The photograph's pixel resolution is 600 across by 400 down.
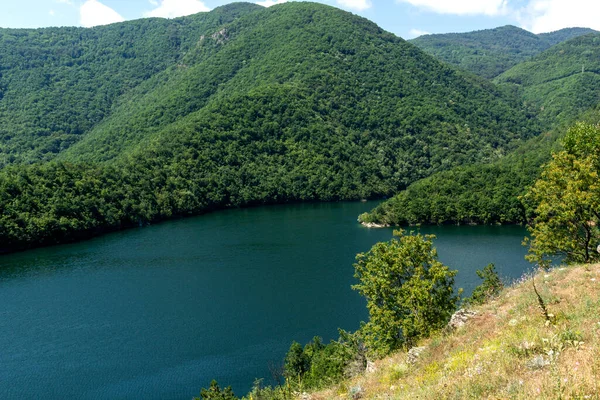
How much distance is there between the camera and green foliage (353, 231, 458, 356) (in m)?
27.4

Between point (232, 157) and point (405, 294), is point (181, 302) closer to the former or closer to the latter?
point (405, 294)

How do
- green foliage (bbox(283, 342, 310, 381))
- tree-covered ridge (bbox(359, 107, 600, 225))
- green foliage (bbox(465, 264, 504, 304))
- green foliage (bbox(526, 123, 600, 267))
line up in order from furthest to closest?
tree-covered ridge (bbox(359, 107, 600, 225)) < green foliage (bbox(283, 342, 310, 381)) < green foliage (bbox(526, 123, 600, 267)) < green foliage (bbox(465, 264, 504, 304))

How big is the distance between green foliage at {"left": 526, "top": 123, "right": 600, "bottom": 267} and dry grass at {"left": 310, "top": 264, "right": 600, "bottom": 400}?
1134 centimetres

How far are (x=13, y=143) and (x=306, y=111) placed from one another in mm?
119819

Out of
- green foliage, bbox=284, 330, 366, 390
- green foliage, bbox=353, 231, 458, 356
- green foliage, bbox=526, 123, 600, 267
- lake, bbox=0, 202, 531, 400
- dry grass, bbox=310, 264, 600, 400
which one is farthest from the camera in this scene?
lake, bbox=0, 202, 531, 400

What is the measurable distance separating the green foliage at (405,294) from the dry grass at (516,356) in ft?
29.2

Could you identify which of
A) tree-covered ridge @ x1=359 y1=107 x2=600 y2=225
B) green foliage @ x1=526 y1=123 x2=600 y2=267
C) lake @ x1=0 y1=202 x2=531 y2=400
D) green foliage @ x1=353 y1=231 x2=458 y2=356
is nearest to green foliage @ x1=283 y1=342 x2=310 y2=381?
lake @ x1=0 y1=202 x2=531 y2=400

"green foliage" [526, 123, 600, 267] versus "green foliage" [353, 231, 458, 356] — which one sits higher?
"green foliage" [526, 123, 600, 267]

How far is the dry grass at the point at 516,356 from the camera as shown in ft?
28.4

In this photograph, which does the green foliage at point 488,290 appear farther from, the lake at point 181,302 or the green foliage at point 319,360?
the lake at point 181,302

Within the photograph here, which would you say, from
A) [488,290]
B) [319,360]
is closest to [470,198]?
[319,360]

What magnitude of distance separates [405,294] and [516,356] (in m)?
18.0

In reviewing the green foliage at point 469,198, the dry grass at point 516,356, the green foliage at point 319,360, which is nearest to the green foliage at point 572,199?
the dry grass at point 516,356

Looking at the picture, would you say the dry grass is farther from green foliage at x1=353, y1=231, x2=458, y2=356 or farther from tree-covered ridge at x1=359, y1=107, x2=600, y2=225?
tree-covered ridge at x1=359, y1=107, x2=600, y2=225
